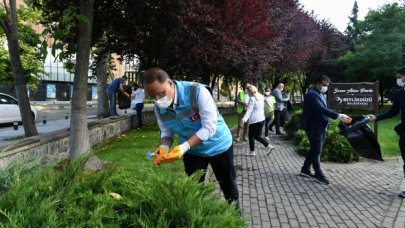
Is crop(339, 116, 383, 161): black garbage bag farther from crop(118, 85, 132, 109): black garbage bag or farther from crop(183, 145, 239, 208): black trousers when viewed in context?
crop(118, 85, 132, 109): black garbage bag

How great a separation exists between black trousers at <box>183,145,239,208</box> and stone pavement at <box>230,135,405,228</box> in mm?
368

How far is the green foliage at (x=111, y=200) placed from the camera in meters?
2.11

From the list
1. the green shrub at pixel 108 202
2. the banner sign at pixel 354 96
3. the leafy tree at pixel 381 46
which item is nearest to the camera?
the green shrub at pixel 108 202

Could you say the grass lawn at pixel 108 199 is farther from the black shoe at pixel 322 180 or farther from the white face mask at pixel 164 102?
the black shoe at pixel 322 180

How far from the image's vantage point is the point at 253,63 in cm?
1897

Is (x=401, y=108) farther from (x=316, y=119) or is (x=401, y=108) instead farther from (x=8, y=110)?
(x=8, y=110)

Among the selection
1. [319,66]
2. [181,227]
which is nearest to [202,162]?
[181,227]

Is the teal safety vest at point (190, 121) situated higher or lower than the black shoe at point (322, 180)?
higher

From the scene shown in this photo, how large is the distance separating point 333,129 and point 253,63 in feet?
29.1

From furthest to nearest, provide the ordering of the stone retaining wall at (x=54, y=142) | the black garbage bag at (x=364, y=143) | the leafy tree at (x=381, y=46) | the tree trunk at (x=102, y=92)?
the leafy tree at (x=381, y=46) → the tree trunk at (x=102, y=92) → the black garbage bag at (x=364, y=143) → the stone retaining wall at (x=54, y=142)

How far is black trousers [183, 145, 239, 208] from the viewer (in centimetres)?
416

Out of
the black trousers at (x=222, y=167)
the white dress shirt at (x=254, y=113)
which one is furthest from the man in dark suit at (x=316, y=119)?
the black trousers at (x=222, y=167)

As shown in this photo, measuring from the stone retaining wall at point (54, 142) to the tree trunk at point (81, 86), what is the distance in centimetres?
33

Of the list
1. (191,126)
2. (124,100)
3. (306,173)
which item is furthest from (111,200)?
(124,100)
